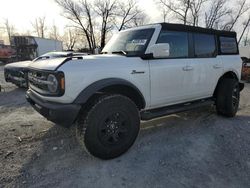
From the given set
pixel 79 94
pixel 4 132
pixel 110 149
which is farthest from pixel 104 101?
pixel 4 132

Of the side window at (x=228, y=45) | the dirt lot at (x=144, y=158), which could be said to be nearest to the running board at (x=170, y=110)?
Result: the dirt lot at (x=144, y=158)

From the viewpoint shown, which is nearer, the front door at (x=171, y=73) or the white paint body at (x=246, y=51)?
the front door at (x=171, y=73)

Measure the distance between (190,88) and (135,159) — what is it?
1.81 m

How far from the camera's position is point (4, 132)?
14.3 ft

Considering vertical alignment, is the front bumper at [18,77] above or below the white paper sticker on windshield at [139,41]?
below

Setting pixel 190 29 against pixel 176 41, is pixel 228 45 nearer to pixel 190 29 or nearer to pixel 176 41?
pixel 190 29

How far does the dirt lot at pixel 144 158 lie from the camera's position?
9.11ft

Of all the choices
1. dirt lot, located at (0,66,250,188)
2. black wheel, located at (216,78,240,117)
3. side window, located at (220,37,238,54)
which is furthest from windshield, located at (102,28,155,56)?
black wheel, located at (216,78,240,117)

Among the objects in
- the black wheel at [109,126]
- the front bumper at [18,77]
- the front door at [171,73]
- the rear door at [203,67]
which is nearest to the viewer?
the black wheel at [109,126]

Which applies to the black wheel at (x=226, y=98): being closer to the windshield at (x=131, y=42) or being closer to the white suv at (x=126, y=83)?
the white suv at (x=126, y=83)

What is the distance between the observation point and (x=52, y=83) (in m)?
2.98

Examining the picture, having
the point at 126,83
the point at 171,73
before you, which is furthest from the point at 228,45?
the point at 126,83

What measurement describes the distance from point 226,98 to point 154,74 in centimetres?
230

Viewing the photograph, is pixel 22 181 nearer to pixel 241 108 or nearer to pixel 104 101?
pixel 104 101
